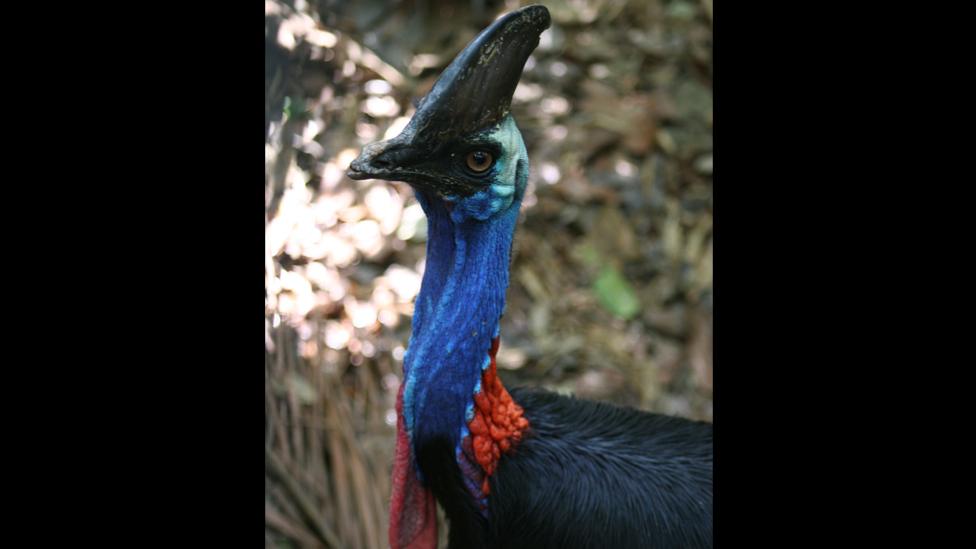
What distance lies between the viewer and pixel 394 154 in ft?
4.06

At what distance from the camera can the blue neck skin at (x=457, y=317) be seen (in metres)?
1.32

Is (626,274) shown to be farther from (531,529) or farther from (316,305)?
(531,529)

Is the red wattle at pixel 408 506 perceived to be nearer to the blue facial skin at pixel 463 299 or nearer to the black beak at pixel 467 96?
the blue facial skin at pixel 463 299

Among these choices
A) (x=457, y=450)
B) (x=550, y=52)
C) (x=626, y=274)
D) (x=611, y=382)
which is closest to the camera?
(x=457, y=450)

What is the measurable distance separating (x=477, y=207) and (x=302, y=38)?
3.07 feet

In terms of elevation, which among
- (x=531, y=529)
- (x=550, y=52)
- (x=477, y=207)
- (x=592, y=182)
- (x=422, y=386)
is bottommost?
(x=531, y=529)

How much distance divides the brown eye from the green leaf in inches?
65.8

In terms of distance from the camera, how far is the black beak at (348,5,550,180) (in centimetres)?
121

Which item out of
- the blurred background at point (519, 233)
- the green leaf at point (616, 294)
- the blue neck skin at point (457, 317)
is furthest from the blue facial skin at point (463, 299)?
the green leaf at point (616, 294)

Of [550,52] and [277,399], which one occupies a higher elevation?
[550,52]

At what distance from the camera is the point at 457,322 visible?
1318mm

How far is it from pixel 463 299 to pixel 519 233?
1.12 metres

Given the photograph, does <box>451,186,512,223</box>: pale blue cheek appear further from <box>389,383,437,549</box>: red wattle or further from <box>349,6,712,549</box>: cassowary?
<box>389,383,437,549</box>: red wattle

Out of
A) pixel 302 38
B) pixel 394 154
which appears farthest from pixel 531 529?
pixel 302 38
